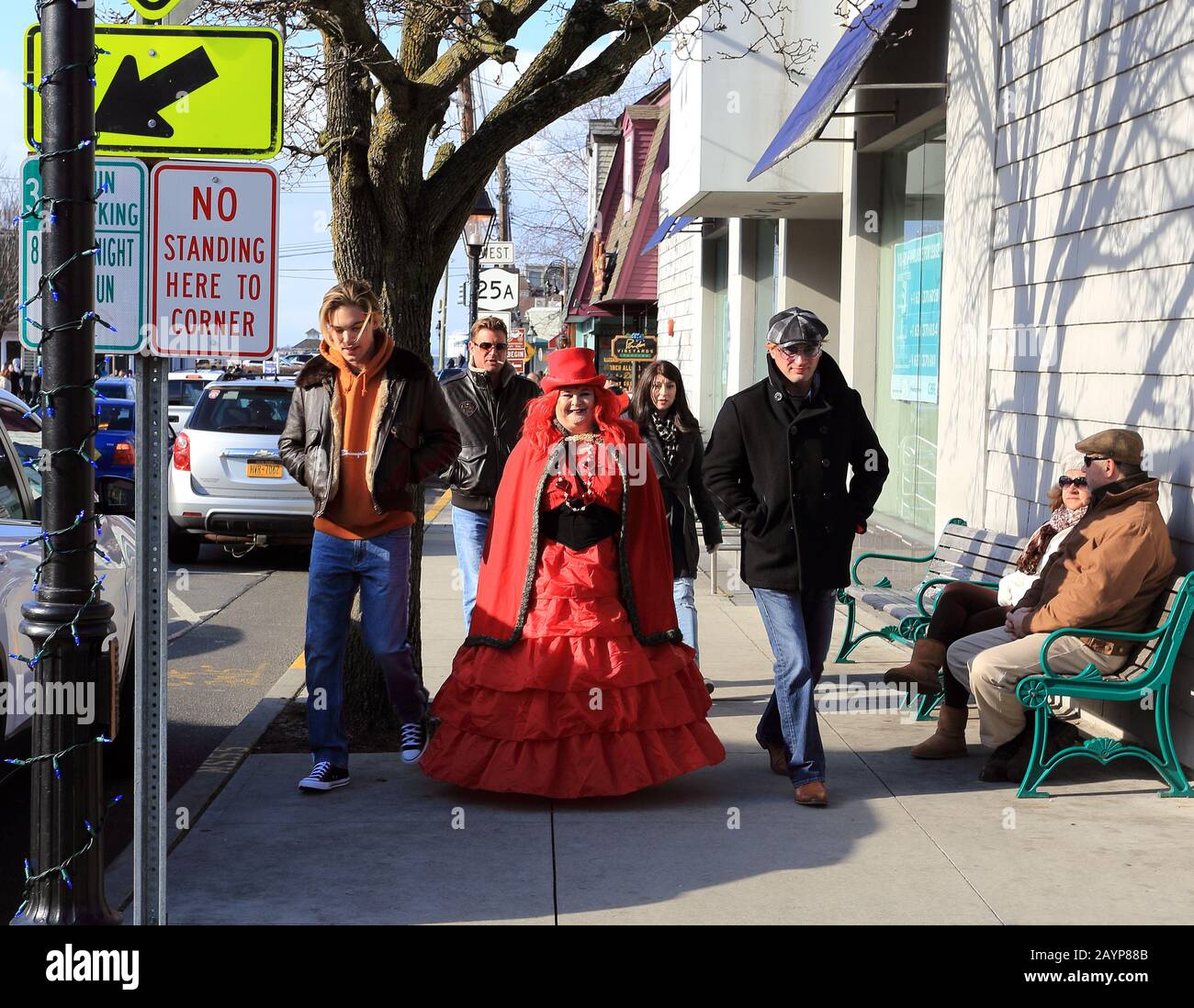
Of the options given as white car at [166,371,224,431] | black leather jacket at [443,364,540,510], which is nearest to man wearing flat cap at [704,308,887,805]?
black leather jacket at [443,364,540,510]

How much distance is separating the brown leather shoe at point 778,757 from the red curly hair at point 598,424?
147cm

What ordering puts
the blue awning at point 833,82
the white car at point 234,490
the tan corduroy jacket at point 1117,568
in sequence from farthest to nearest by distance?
the white car at point 234,490 → the blue awning at point 833,82 → the tan corduroy jacket at point 1117,568

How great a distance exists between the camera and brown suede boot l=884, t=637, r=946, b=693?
696cm

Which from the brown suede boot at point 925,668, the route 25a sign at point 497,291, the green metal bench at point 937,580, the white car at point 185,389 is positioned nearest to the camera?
the brown suede boot at point 925,668

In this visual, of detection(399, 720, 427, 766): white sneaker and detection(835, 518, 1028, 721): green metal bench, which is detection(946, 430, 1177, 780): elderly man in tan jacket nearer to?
detection(835, 518, 1028, 721): green metal bench

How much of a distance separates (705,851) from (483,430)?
9.71ft

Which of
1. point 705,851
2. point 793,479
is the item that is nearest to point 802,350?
point 793,479

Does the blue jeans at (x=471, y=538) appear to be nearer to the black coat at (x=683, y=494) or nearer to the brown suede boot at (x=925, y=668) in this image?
the black coat at (x=683, y=494)

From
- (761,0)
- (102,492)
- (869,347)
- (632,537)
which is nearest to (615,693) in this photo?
(632,537)

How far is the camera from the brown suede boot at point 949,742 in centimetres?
674

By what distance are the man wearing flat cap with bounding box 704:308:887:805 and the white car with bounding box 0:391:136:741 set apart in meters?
2.37

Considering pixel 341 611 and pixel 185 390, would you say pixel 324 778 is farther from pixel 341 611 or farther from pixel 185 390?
pixel 185 390

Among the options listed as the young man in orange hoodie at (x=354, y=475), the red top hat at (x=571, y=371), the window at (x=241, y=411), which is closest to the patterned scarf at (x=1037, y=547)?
the red top hat at (x=571, y=371)

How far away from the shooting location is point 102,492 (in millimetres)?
5664
